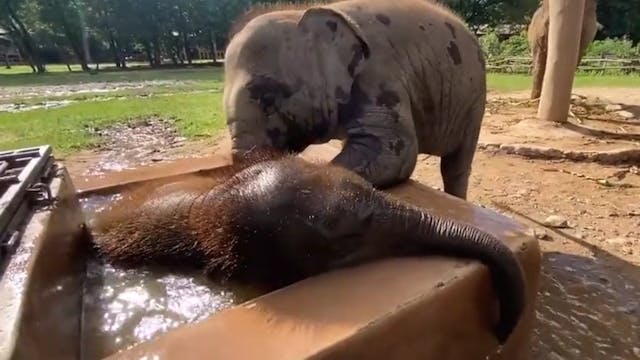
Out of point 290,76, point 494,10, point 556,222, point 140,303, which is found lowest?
point 556,222

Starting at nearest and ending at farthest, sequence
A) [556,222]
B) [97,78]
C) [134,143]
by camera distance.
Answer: [556,222] → [134,143] → [97,78]

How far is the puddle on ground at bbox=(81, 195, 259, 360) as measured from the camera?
2043 millimetres

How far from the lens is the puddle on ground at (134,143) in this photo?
23.5 ft

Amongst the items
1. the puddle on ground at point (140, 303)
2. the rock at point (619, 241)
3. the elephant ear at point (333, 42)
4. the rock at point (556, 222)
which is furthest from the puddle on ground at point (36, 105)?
the rock at point (619, 241)

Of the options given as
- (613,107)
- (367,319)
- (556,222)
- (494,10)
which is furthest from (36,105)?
(494,10)

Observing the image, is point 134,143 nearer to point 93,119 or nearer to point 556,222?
point 93,119

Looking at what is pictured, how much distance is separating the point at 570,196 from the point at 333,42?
3673 millimetres

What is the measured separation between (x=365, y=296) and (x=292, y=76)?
1443 millimetres

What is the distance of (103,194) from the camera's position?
3.32 m

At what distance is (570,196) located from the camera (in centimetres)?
555

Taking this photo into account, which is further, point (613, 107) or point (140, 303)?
point (613, 107)

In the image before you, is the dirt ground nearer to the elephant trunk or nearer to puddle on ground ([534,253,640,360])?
puddle on ground ([534,253,640,360])

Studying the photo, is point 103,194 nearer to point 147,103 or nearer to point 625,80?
point 147,103

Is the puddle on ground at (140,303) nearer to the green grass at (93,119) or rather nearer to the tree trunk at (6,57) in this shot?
the green grass at (93,119)
